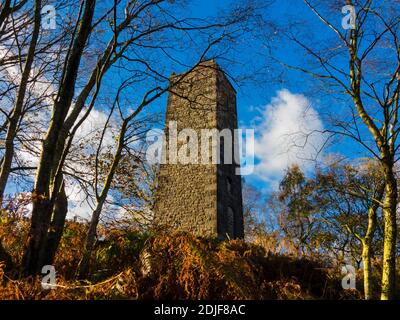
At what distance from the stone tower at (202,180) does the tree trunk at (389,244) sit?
366 inches

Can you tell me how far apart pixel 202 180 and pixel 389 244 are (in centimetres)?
1099

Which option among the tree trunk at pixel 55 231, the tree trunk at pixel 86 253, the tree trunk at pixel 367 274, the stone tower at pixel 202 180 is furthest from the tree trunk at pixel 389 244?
the stone tower at pixel 202 180

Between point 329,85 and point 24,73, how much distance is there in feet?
17.4

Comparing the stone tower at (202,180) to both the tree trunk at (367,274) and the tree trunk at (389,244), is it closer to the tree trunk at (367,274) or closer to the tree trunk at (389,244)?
the tree trunk at (367,274)

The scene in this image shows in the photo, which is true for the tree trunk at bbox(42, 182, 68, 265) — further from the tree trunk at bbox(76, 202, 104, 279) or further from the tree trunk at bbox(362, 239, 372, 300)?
the tree trunk at bbox(362, 239, 372, 300)

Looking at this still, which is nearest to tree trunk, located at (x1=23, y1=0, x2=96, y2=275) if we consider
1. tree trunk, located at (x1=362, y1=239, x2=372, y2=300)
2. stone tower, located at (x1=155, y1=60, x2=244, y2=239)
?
tree trunk, located at (x1=362, y1=239, x2=372, y2=300)

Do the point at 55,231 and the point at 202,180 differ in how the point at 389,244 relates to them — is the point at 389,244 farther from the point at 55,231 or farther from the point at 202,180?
the point at 202,180

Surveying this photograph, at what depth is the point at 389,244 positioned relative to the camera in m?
4.86

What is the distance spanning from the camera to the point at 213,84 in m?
16.6

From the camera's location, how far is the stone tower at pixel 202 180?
48.1 ft

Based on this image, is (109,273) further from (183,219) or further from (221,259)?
(183,219)

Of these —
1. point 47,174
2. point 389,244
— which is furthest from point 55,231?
point 389,244

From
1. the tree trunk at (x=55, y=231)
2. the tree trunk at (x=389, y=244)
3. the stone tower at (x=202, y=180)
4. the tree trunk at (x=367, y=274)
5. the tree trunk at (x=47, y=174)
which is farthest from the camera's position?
the stone tower at (x=202, y=180)
